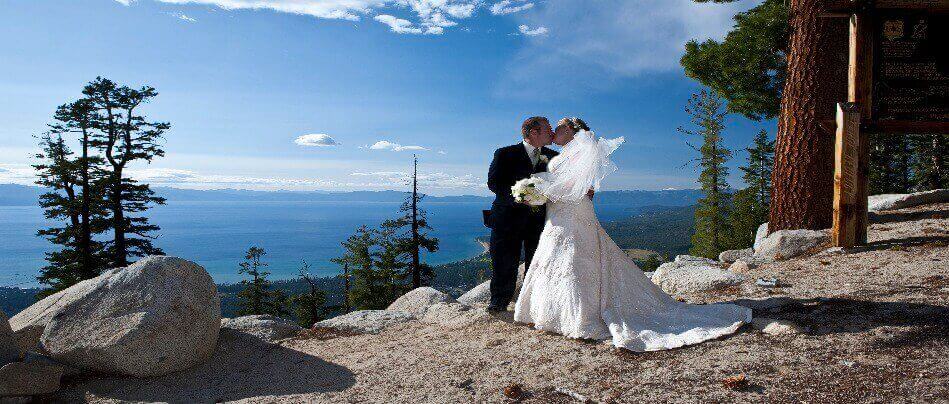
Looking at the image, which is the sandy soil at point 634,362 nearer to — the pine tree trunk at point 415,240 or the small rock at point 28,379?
the small rock at point 28,379

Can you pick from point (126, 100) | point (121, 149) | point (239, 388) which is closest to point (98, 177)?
point (121, 149)

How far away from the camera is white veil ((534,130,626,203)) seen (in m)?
5.79

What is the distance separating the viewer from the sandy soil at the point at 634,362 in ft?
13.1

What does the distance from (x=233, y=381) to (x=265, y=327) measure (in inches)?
67.0

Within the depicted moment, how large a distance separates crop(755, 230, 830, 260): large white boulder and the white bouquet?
6.17m

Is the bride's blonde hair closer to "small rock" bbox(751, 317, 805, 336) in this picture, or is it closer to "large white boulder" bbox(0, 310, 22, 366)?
"small rock" bbox(751, 317, 805, 336)

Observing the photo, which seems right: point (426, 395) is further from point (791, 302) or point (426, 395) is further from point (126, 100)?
point (126, 100)

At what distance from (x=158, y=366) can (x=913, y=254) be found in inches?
451

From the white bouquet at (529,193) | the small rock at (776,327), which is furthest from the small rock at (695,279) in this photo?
the white bouquet at (529,193)

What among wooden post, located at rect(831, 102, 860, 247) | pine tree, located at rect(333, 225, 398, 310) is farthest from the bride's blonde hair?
pine tree, located at rect(333, 225, 398, 310)

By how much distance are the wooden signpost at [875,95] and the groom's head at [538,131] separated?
597 centimetres

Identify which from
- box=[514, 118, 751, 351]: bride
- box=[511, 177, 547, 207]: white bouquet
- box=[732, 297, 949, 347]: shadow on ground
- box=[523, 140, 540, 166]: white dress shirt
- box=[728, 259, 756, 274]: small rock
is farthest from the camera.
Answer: box=[728, 259, 756, 274]: small rock

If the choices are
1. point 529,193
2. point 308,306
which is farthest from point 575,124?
point 308,306

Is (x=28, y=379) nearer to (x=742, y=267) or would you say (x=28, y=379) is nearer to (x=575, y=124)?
(x=575, y=124)
